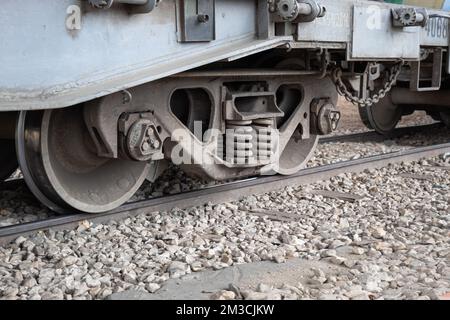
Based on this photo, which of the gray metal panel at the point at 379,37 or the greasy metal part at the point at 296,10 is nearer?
the greasy metal part at the point at 296,10

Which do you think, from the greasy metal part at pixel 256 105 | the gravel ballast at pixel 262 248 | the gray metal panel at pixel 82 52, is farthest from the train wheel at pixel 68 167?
the greasy metal part at pixel 256 105

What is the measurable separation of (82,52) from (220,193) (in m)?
2.09

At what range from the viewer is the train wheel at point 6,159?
5.55 m

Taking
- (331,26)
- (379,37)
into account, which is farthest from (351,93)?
(331,26)

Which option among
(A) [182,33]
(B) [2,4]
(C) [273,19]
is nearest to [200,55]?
(A) [182,33]

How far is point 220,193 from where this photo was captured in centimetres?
539

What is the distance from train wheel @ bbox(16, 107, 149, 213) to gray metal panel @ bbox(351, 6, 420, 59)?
7.28ft

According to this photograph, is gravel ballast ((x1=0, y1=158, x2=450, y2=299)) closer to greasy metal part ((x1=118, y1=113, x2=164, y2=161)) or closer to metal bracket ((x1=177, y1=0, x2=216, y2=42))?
greasy metal part ((x1=118, y1=113, x2=164, y2=161))

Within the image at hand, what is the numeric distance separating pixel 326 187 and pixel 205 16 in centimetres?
245

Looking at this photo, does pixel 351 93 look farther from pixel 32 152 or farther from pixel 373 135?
pixel 373 135

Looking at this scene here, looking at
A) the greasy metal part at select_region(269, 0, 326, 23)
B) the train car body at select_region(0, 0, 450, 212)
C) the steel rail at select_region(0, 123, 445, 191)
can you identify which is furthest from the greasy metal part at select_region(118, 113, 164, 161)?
the steel rail at select_region(0, 123, 445, 191)

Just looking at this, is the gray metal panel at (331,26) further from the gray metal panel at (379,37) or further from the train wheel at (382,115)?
the train wheel at (382,115)

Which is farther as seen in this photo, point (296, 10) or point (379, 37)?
point (379, 37)

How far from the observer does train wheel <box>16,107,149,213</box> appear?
14.6 feet
